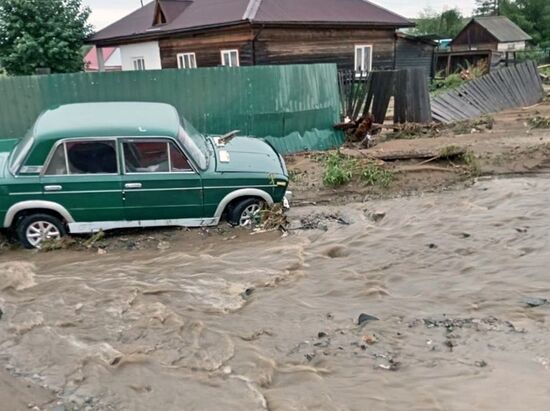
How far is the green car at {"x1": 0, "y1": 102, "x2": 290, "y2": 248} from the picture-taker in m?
6.30

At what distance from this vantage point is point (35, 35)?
2386cm

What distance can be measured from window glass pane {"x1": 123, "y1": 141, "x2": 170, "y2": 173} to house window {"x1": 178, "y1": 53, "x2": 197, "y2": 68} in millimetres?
Result: 16029

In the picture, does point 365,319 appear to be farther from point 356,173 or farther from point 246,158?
point 356,173

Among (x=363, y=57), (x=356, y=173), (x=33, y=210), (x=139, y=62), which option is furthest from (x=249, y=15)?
(x=33, y=210)

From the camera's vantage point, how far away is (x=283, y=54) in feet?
62.4

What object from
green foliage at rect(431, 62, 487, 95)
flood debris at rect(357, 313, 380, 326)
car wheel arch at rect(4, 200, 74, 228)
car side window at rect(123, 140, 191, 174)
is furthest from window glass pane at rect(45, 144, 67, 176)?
green foliage at rect(431, 62, 487, 95)

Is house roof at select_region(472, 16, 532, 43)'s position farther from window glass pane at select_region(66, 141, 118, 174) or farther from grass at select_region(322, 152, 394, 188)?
window glass pane at select_region(66, 141, 118, 174)

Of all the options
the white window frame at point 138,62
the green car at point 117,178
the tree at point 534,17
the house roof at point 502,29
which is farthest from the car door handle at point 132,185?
the tree at point 534,17

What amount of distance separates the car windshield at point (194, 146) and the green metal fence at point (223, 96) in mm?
2686

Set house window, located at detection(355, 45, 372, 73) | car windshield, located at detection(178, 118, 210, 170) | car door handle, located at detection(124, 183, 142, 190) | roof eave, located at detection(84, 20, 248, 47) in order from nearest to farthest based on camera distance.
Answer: car door handle, located at detection(124, 183, 142, 190)
car windshield, located at detection(178, 118, 210, 170)
roof eave, located at detection(84, 20, 248, 47)
house window, located at detection(355, 45, 372, 73)

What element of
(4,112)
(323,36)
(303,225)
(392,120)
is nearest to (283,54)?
(323,36)

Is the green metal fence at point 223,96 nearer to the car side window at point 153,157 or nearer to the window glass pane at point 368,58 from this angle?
Result: the car side window at point 153,157

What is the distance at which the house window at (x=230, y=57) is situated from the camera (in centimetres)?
1929

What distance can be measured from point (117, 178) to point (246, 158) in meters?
1.75
